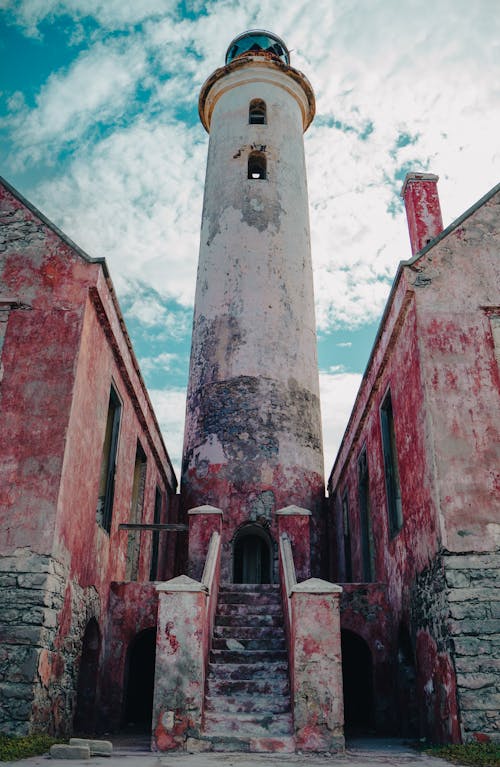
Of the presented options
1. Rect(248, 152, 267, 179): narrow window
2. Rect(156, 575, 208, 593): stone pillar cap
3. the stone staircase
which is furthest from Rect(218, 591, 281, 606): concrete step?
Rect(248, 152, 267, 179): narrow window

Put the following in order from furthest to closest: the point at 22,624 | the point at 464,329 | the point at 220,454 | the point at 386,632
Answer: the point at 220,454, the point at 386,632, the point at 464,329, the point at 22,624

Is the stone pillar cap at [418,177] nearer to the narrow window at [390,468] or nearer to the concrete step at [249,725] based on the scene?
the narrow window at [390,468]

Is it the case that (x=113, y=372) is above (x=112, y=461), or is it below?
above

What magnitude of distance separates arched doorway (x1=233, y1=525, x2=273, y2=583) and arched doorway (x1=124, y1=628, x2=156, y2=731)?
10.9ft

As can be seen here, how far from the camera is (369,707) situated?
11906mm

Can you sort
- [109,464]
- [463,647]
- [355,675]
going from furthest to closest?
[355,675] → [109,464] → [463,647]

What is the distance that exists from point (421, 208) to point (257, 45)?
13274mm

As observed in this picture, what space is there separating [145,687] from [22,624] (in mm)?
5452

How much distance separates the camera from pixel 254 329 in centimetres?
1630

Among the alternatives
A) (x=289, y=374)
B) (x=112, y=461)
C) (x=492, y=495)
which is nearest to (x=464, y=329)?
(x=492, y=495)

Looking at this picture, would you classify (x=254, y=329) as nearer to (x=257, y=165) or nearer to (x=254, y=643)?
(x=257, y=165)

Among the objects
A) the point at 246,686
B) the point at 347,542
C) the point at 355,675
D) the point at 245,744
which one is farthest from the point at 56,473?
the point at 347,542

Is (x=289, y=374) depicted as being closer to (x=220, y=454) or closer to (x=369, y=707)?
(x=220, y=454)

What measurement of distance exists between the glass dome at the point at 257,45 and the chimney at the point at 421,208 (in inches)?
487
